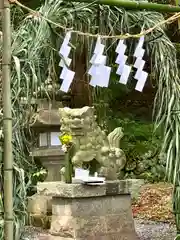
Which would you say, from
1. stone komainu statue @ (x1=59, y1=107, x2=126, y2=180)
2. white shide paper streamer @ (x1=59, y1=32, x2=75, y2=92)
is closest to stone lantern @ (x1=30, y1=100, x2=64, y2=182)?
stone komainu statue @ (x1=59, y1=107, x2=126, y2=180)

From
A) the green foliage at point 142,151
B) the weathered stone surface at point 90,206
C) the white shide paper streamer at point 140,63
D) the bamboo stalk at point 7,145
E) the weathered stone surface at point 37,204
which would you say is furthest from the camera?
the green foliage at point 142,151

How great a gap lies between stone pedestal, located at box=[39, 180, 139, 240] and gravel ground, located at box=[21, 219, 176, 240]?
1.84 feet

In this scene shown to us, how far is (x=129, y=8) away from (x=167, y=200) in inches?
170

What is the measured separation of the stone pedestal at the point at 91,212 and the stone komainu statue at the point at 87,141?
0.25 metres

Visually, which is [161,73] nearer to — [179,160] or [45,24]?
[179,160]

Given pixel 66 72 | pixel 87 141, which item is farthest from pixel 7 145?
pixel 87 141

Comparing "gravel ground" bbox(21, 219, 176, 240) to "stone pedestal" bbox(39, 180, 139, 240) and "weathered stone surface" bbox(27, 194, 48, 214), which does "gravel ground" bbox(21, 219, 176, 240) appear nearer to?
"weathered stone surface" bbox(27, 194, 48, 214)

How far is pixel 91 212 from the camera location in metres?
4.82

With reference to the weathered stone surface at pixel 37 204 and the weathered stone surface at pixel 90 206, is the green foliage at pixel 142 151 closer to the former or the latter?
the weathered stone surface at pixel 37 204

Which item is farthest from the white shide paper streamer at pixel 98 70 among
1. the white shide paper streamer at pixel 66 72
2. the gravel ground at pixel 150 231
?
the gravel ground at pixel 150 231

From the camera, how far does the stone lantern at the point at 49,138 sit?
20.8ft

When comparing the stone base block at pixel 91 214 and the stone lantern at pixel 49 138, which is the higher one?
the stone lantern at pixel 49 138

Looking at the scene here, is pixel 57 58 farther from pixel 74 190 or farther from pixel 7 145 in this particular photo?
pixel 74 190

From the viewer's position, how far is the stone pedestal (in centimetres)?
471
